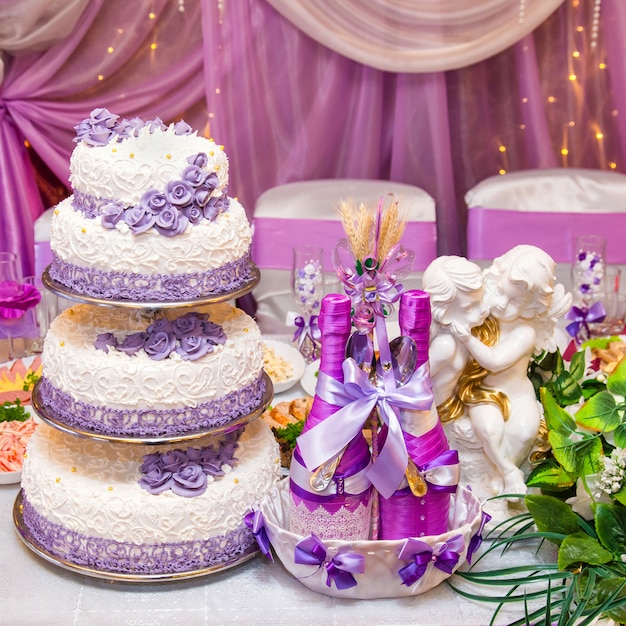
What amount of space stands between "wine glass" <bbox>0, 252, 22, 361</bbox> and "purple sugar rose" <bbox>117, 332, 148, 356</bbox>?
109 cm

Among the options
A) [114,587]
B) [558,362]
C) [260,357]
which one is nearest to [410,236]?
[558,362]

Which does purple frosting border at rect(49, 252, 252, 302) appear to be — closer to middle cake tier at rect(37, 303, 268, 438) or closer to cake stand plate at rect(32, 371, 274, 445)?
middle cake tier at rect(37, 303, 268, 438)

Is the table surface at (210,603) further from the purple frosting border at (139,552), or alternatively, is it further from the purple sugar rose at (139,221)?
the purple sugar rose at (139,221)

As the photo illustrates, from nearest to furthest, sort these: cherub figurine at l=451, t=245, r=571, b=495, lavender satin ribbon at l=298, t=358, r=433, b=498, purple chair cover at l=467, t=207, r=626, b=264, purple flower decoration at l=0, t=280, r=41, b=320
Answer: lavender satin ribbon at l=298, t=358, r=433, b=498 → cherub figurine at l=451, t=245, r=571, b=495 → purple flower decoration at l=0, t=280, r=41, b=320 → purple chair cover at l=467, t=207, r=626, b=264

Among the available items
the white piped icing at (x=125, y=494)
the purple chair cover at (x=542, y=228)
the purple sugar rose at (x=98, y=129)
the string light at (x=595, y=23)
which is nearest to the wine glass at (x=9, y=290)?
the white piped icing at (x=125, y=494)

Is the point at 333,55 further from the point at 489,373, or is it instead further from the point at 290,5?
the point at 489,373

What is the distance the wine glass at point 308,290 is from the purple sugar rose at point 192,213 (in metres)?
1.07

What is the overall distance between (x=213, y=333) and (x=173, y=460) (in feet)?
0.84

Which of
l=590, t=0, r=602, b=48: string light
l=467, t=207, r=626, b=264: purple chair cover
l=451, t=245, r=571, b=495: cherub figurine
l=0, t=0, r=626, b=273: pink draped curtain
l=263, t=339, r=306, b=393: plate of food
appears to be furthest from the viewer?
l=590, t=0, r=602, b=48: string light

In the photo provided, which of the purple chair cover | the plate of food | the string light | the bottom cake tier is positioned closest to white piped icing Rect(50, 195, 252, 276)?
the bottom cake tier

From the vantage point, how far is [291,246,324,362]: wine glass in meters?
2.84

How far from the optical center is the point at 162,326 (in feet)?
5.91

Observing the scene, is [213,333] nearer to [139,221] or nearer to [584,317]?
[139,221]

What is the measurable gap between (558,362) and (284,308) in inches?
74.0
